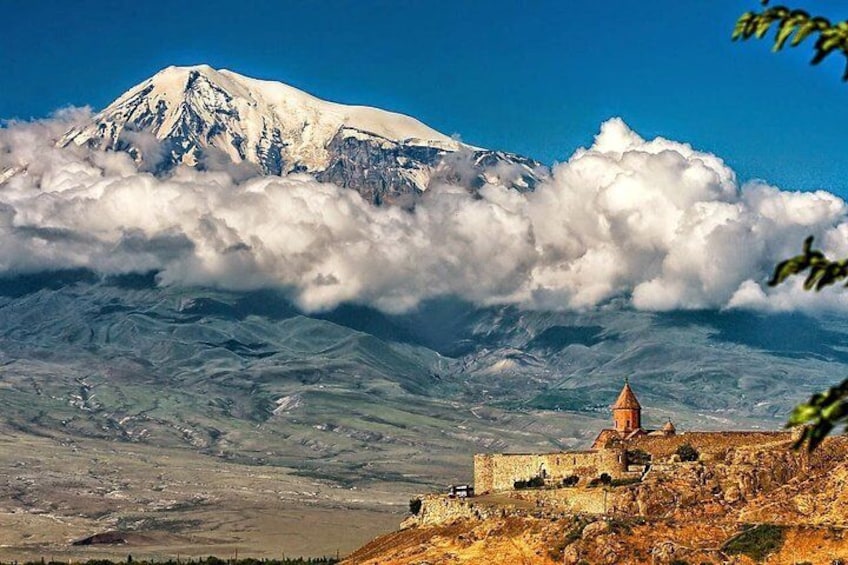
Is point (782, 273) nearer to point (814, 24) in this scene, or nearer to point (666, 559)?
point (814, 24)

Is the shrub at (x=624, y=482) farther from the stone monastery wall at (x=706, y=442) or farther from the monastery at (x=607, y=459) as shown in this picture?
the stone monastery wall at (x=706, y=442)

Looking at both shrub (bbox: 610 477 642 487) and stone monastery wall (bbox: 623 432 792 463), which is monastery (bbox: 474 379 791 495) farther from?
shrub (bbox: 610 477 642 487)

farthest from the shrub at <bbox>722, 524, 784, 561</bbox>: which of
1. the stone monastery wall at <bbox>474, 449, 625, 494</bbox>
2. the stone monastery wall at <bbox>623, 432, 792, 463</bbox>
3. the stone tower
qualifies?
the stone tower

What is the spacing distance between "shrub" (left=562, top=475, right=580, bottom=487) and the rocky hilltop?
1.83 m

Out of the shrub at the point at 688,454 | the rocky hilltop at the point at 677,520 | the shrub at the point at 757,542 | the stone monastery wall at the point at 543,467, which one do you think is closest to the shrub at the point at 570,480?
the stone monastery wall at the point at 543,467

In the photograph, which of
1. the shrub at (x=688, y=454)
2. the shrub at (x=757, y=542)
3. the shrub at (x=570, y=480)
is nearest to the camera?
the shrub at (x=757, y=542)

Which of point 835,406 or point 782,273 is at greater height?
point 782,273

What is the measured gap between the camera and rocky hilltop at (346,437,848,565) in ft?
255

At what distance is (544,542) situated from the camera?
274 ft

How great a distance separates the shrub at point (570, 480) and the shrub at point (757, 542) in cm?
1862

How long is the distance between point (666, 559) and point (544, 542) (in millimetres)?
8078

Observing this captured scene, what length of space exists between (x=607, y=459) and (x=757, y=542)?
20067mm

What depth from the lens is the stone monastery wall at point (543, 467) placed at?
96.9 meters

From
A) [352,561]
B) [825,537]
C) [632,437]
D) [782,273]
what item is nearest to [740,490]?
[825,537]
